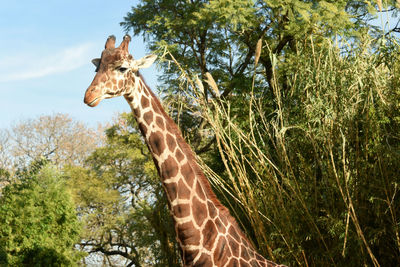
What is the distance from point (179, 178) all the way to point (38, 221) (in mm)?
6049

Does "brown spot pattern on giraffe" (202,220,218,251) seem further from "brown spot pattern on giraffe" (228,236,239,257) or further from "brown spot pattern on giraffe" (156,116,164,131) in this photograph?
"brown spot pattern on giraffe" (156,116,164,131)

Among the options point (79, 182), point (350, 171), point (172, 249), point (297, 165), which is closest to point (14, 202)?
point (172, 249)

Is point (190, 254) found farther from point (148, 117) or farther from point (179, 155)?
point (148, 117)

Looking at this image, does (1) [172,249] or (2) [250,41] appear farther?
(2) [250,41]

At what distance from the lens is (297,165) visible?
459 centimetres

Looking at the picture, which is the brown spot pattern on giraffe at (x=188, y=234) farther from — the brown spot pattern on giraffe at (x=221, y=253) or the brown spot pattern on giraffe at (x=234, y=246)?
the brown spot pattern on giraffe at (x=234, y=246)

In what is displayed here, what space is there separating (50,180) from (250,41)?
6.60 m

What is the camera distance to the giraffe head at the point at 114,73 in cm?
290

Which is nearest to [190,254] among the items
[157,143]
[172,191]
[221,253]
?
[221,253]

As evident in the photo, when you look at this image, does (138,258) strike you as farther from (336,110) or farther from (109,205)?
(336,110)

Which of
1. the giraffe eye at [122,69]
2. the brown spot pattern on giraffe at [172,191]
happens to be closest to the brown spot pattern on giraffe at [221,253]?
the brown spot pattern on giraffe at [172,191]

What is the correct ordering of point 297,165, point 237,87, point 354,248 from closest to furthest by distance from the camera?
point 354,248, point 297,165, point 237,87

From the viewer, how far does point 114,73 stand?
303 cm

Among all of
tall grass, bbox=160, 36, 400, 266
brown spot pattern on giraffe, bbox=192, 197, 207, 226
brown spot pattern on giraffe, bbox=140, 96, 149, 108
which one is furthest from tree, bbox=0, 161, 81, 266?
brown spot pattern on giraffe, bbox=192, 197, 207, 226
